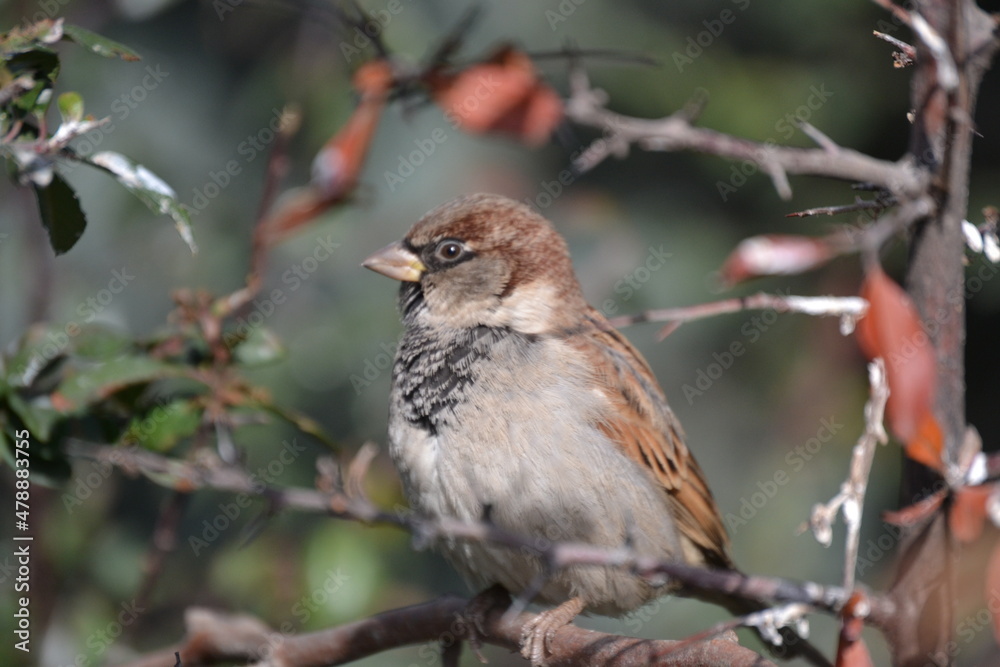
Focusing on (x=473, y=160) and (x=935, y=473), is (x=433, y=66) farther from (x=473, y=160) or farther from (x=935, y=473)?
(x=473, y=160)

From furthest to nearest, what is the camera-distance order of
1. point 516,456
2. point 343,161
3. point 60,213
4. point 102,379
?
point 516,456
point 102,379
point 343,161
point 60,213

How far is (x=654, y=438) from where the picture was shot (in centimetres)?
277

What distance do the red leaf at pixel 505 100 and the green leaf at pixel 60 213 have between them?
2.34ft

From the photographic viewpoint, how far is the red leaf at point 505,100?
1339mm

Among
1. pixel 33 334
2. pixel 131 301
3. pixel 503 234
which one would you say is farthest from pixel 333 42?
pixel 33 334

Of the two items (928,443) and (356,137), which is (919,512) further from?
(356,137)


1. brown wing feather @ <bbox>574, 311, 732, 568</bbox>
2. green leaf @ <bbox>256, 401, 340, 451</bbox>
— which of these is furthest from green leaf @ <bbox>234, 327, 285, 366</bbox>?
brown wing feather @ <bbox>574, 311, 732, 568</bbox>

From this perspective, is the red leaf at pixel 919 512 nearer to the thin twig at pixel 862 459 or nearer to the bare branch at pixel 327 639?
the thin twig at pixel 862 459

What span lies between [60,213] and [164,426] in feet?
1.89

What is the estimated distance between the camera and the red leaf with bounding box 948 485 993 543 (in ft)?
2.94

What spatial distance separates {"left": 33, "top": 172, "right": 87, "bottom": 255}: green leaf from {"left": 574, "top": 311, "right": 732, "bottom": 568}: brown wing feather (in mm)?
1248

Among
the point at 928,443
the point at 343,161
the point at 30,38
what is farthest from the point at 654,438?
the point at 928,443

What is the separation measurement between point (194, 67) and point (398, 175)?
806 mm

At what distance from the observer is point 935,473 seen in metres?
0.99
